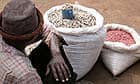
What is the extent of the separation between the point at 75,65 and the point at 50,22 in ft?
1.26

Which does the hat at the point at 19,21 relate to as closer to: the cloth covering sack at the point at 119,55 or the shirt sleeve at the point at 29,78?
the shirt sleeve at the point at 29,78

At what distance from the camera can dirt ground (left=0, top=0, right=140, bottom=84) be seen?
103 inches

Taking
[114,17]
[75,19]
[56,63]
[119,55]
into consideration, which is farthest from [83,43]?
[114,17]

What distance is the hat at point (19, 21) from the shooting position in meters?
1.70

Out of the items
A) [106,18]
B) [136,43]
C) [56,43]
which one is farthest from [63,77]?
[106,18]

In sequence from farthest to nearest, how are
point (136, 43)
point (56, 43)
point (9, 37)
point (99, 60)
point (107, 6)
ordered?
point (107, 6) → point (99, 60) → point (136, 43) → point (56, 43) → point (9, 37)

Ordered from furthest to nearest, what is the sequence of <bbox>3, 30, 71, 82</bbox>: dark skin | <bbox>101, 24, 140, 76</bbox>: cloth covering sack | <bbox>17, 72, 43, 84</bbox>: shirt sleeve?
1. <bbox>101, 24, 140, 76</bbox>: cloth covering sack
2. <bbox>3, 30, 71, 82</bbox>: dark skin
3. <bbox>17, 72, 43, 84</bbox>: shirt sleeve

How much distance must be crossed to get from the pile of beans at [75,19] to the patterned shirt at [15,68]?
2.42ft

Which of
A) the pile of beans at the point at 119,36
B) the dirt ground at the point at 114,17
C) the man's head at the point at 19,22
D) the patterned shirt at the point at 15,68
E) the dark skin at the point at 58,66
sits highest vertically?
the man's head at the point at 19,22

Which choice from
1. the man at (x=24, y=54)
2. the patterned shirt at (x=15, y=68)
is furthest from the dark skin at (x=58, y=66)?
the patterned shirt at (x=15, y=68)

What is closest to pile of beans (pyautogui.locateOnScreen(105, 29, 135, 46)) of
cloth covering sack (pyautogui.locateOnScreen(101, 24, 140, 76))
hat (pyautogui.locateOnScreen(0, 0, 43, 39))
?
cloth covering sack (pyautogui.locateOnScreen(101, 24, 140, 76))

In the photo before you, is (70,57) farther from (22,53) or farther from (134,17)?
(134,17)

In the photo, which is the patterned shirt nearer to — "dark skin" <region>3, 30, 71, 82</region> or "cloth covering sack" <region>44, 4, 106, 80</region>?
"dark skin" <region>3, 30, 71, 82</region>

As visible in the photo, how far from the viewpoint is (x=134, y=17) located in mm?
3303
